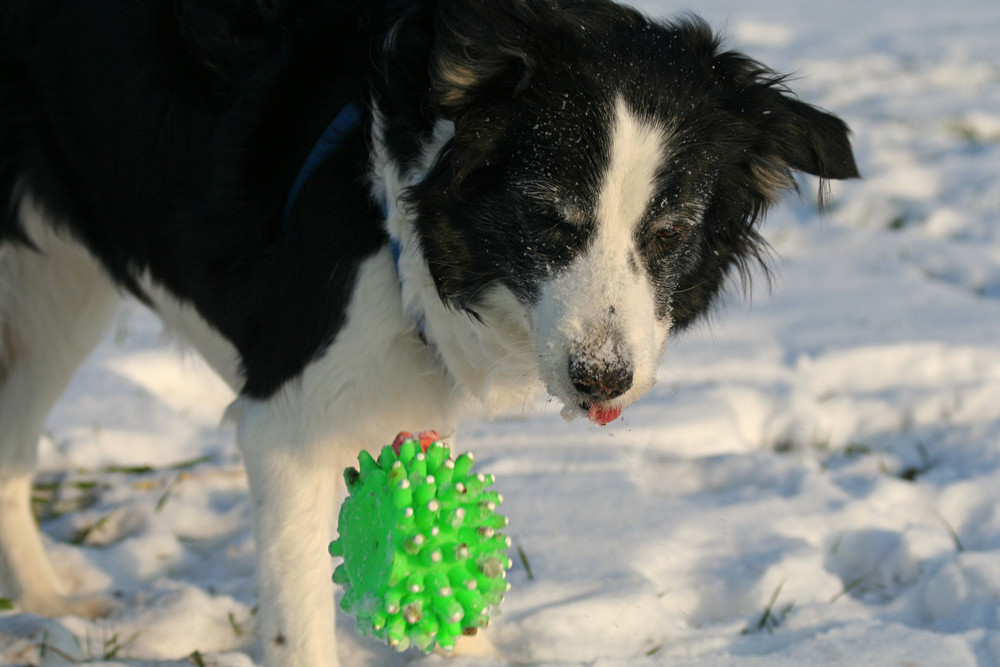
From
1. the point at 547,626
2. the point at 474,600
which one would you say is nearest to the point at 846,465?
the point at 547,626

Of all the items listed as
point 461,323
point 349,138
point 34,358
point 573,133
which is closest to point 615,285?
point 573,133

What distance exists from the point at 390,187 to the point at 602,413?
2.21 ft

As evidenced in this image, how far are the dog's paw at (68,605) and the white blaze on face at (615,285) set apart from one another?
1536 mm

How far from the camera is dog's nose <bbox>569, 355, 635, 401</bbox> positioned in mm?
2041

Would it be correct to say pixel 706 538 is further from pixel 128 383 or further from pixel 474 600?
pixel 128 383

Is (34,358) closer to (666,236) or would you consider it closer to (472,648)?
(472,648)

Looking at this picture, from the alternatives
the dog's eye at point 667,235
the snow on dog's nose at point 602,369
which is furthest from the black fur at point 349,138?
the snow on dog's nose at point 602,369

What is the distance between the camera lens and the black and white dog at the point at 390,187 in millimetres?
2152

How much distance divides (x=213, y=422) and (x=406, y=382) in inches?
69.3

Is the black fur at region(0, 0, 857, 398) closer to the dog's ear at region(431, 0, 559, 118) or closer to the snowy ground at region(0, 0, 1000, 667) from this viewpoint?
the dog's ear at region(431, 0, 559, 118)

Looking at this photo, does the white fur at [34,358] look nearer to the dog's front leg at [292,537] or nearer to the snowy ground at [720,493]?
the snowy ground at [720,493]

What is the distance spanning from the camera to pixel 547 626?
270cm

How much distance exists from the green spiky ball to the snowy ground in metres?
0.56

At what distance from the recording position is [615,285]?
2.11 m
